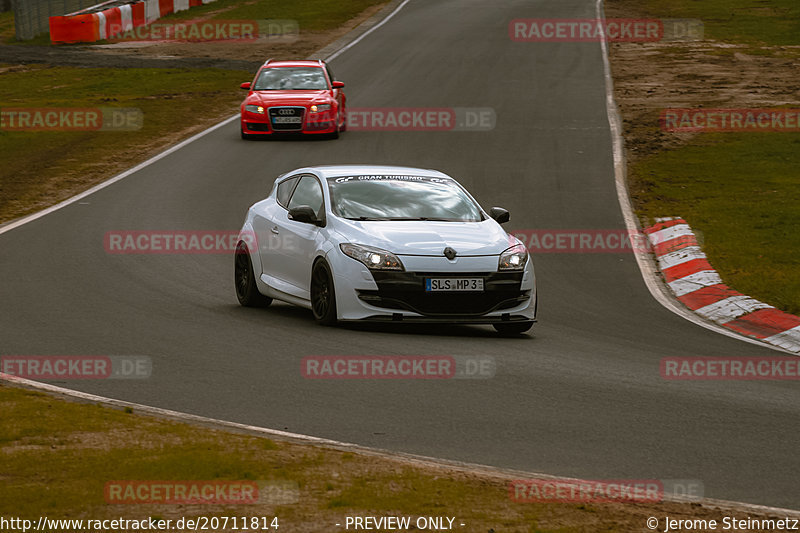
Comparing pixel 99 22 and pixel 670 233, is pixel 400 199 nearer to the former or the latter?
pixel 670 233

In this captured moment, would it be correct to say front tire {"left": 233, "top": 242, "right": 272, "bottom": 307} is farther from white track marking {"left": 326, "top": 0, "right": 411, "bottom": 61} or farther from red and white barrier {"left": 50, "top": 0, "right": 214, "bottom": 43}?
red and white barrier {"left": 50, "top": 0, "right": 214, "bottom": 43}

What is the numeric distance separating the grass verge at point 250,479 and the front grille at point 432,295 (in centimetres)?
387

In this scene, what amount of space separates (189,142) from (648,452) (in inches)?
820

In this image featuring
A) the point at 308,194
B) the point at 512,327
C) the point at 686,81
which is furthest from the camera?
the point at 686,81

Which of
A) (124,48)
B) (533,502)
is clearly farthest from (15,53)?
(533,502)

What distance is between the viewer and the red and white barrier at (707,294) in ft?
41.2

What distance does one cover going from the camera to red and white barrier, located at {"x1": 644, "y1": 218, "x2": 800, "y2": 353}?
12.5m

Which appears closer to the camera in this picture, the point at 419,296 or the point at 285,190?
the point at 419,296

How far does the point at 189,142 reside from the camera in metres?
26.7

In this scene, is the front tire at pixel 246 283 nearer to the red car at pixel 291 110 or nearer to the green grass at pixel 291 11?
the red car at pixel 291 110

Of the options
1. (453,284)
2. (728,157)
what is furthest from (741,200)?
(453,284)

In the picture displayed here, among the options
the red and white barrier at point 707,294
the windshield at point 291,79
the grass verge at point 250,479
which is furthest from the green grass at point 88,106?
the grass verge at point 250,479

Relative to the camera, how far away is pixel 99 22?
4756cm

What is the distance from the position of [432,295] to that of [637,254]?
21.2 ft
